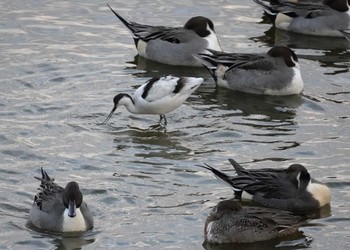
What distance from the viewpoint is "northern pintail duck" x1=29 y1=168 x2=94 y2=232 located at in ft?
38.0

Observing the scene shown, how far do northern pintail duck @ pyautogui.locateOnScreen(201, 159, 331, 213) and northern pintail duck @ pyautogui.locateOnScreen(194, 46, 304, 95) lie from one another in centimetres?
405

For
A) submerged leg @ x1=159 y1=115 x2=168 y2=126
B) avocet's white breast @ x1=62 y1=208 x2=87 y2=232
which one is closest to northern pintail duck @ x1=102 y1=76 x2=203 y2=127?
submerged leg @ x1=159 y1=115 x2=168 y2=126

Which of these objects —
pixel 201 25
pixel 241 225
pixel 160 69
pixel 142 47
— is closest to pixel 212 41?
pixel 201 25

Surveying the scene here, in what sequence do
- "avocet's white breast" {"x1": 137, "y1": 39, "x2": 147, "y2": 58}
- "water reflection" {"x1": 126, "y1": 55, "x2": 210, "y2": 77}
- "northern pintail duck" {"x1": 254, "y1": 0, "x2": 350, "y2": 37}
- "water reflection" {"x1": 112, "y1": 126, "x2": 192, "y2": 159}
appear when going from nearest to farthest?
"water reflection" {"x1": 112, "y1": 126, "x2": 192, "y2": 159} → "water reflection" {"x1": 126, "y1": 55, "x2": 210, "y2": 77} → "avocet's white breast" {"x1": 137, "y1": 39, "x2": 147, "y2": 58} → "northern pintail duck" {"x1": 254, "y1": 0, "x2": 350, "y2": 37}

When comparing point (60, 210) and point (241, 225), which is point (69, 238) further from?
point (241, 225)

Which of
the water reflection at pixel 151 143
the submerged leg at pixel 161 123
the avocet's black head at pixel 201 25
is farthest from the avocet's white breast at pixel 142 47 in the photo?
the water reflection at pixel 151 143

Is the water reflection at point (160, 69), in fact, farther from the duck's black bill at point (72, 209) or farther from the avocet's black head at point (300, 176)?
the duck's black bill at point (72, 209)

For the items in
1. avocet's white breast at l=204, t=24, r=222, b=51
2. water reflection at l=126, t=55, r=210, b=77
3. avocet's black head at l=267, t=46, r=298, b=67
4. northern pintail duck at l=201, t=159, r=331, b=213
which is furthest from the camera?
avocet's white breast at l=204, t=24, r=222, b=51

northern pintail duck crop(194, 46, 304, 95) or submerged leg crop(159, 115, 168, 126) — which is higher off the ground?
northern pintail duck crop(194, 46, 304, 95)

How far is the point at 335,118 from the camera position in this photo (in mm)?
15453

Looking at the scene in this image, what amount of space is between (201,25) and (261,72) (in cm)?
167

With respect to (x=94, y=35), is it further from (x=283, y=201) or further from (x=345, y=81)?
(x=283, y=201)

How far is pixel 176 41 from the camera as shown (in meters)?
18.3

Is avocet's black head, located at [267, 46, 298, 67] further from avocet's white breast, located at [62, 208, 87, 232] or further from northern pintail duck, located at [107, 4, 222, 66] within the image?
avocet's white breast, located at [62, 208, 87, 232]
